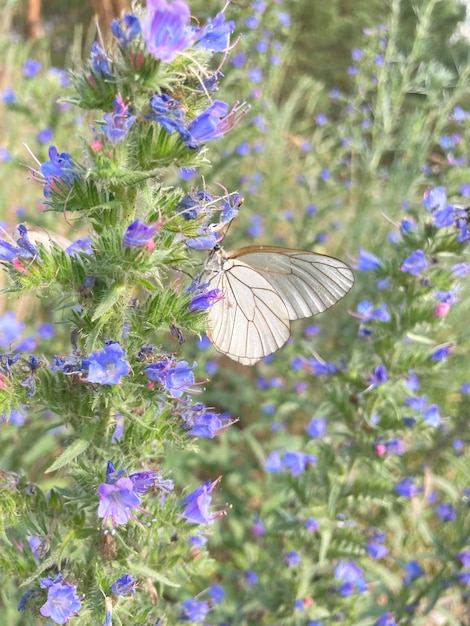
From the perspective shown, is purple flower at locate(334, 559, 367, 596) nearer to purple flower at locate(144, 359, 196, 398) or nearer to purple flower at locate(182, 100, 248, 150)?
purple flower at locate(144, 359, 196, 398)

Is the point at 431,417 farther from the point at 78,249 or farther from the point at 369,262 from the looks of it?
the point at 78,249

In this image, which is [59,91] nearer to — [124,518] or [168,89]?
[168,89]

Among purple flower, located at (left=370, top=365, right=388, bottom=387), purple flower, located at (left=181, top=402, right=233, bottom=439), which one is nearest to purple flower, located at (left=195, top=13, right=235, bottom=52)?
purple flower, located at (left=181, top=402, right=233, bottom=439)

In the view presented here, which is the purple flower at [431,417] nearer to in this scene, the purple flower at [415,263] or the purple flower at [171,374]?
the purple flower at [415,263]

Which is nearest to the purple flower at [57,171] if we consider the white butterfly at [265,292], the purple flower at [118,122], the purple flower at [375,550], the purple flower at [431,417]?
the purple flower at [118,122]

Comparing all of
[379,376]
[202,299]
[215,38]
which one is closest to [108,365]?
[202,299]

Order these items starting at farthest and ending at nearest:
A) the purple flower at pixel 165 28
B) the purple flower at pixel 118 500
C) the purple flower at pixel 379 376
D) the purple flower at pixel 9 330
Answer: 1. the purple flower at pixel 9 330
2. the purple flower at pixel 379 376
3. the purple flower at pixel 118 500
4. the purple flower at pixel 165 28
